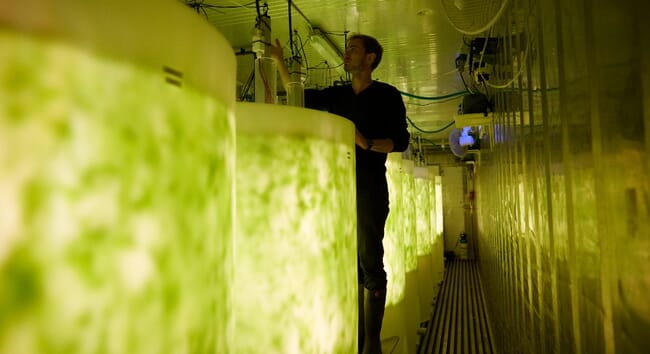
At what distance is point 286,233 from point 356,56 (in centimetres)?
110

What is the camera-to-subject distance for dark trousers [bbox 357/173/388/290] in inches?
63.7

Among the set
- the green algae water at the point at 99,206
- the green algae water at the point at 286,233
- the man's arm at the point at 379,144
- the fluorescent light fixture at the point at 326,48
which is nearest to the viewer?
the green algae water at the point at 99,206

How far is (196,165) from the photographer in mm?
416

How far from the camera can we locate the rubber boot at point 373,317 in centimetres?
165

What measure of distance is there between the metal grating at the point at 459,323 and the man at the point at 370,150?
5.00 feet

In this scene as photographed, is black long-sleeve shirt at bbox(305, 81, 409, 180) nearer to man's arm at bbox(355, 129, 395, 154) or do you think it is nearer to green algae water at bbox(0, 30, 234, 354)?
man's arm at bbox(355, 129, 395, 154)

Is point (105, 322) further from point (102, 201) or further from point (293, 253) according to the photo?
point (293, 253)

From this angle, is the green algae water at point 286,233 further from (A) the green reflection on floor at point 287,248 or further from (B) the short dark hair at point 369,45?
(B) the short dark hair at point 369,45

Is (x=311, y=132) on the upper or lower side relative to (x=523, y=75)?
lower

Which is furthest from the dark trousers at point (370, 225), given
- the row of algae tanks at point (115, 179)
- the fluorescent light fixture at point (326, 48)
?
the fluorescent light fixture at point (326, 48)

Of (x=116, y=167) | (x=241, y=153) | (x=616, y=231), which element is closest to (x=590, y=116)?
(x=616, y=231)

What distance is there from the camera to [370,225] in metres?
1.62

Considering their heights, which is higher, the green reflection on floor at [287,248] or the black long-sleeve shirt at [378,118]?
the black long-sleeve shirt at [378,118]

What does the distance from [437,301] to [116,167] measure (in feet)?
14.9
